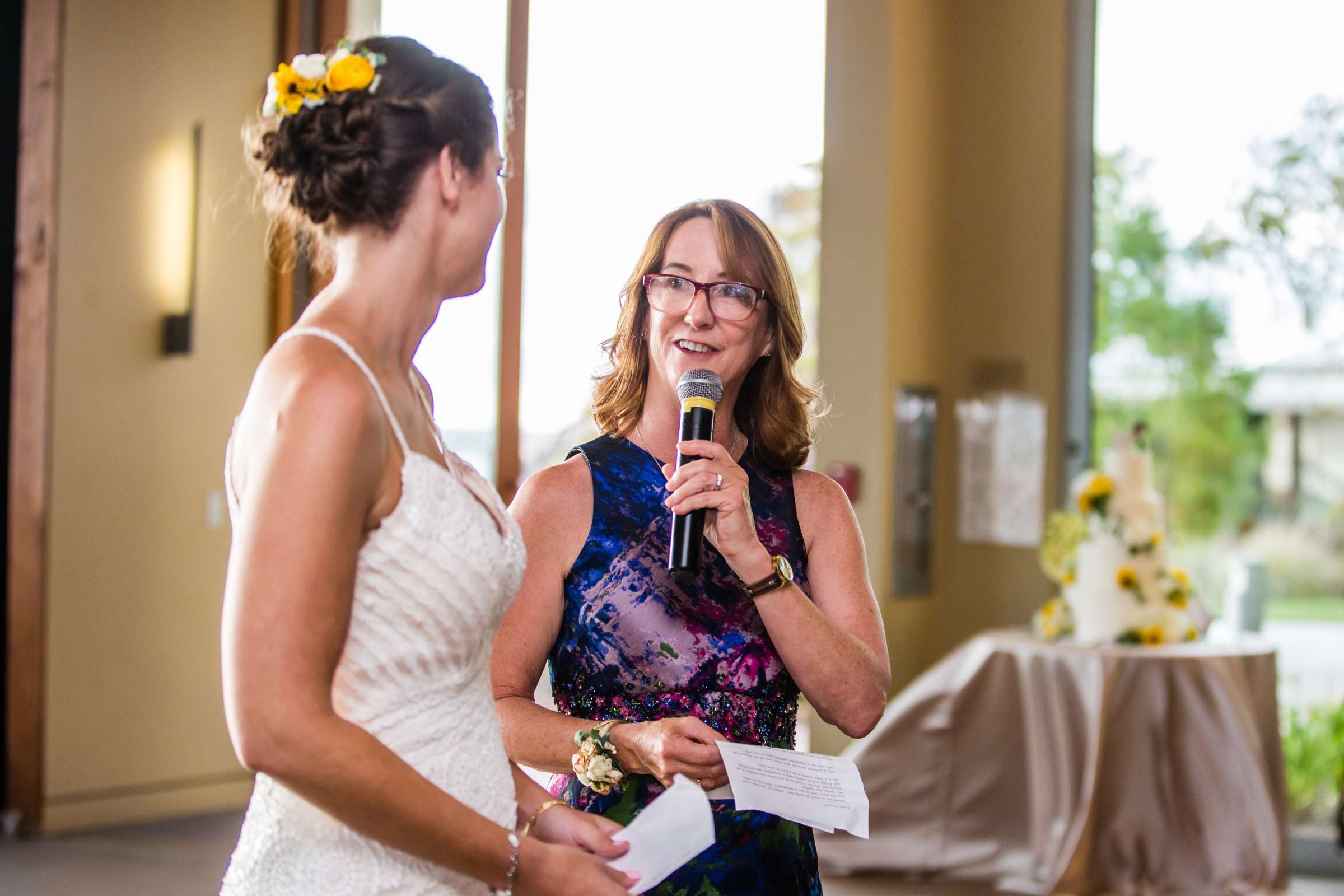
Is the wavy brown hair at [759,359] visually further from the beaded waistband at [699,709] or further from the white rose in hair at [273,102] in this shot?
the white rose in hair at [273,102]

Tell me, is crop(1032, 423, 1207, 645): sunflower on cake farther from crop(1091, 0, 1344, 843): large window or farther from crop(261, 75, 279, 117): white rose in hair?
crop(261, 75, 279, 117): white rose in hair

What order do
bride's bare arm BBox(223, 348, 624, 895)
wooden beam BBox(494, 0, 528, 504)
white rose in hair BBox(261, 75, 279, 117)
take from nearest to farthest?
bride's bare arm BBox(223, 348, 624, 895) → white rose in hair BBox(261, 75, 279, 117) → wooden beam BBox(494, 0, 528, 504)

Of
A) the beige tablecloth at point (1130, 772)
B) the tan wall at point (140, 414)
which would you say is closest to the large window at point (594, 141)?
the tan wall at point (140, 414)

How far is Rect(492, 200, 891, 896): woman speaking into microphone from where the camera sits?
1573 mm

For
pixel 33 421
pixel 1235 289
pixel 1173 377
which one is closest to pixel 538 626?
pixel 33 421

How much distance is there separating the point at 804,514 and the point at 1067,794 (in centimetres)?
270

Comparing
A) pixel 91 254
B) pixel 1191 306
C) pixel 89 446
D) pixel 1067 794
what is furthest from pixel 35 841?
pixel 1191 306

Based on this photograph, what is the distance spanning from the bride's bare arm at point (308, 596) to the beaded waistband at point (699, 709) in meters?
0.60

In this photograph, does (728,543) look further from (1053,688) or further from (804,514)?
(1053,688)

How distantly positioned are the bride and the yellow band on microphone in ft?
1.34

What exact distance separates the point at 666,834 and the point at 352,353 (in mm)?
560

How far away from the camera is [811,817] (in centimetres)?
143

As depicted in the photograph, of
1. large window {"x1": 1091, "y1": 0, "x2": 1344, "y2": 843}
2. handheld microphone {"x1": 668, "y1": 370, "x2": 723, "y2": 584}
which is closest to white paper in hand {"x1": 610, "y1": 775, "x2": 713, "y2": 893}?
handheld microphone {"x1": 668, "y1": 370, "x2": 723, "y2": 584}

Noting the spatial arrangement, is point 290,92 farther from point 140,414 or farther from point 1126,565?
point 140,414
